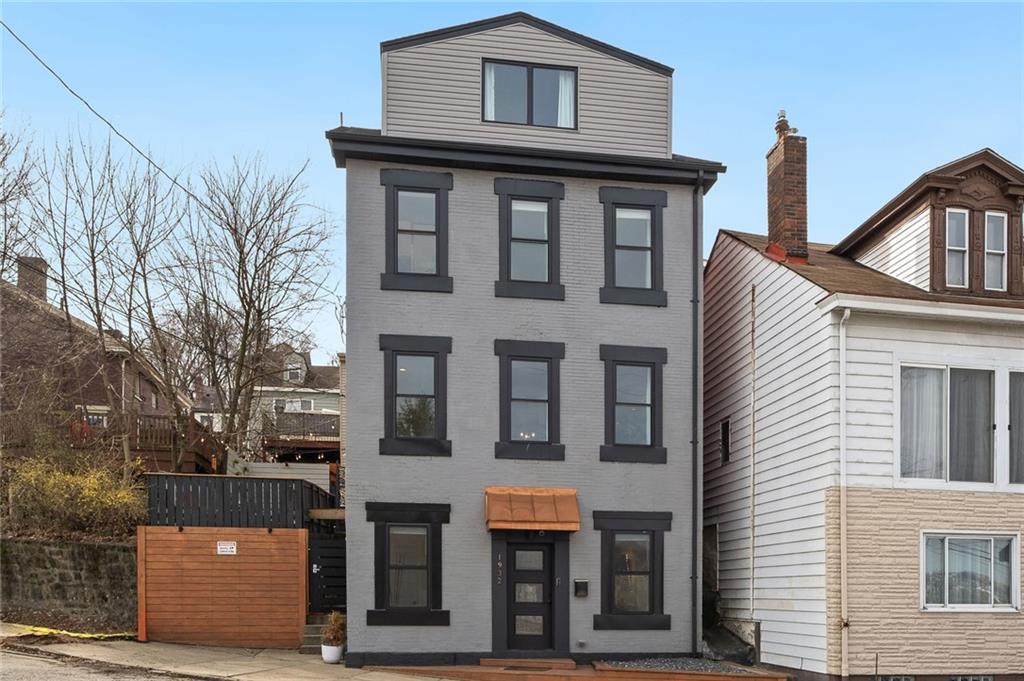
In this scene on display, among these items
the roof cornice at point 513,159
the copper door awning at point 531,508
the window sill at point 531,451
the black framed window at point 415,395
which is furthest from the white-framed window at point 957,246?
the black framed window at point 415,395

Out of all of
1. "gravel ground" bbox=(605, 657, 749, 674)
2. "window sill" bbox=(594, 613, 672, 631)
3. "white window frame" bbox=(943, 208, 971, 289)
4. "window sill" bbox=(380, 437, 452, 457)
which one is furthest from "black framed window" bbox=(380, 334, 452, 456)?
"white window frame" bbox=(943, 208, 971, 289)

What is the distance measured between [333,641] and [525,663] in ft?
10.7

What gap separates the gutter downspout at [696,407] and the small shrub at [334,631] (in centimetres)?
620

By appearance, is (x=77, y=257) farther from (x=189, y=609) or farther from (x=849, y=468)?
(x=849, y=468)

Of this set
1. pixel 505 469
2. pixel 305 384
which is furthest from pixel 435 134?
pixel 305 384

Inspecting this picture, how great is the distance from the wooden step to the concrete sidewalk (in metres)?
1.51

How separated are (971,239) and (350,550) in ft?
39.3

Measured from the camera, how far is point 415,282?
1644cm

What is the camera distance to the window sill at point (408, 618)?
15656 mm

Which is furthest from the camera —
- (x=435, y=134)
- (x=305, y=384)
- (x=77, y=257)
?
(x=305, y=384)

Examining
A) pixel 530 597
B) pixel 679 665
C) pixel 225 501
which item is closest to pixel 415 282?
pixel 225 501

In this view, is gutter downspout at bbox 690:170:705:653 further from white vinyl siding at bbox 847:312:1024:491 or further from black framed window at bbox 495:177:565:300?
white vinyl siding at bbox 847:312:1024:491

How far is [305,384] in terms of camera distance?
3272 centimetres

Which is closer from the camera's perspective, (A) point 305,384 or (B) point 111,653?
(B) point 111,653
